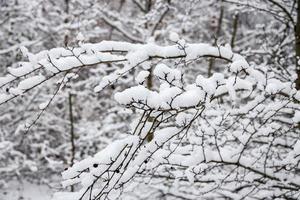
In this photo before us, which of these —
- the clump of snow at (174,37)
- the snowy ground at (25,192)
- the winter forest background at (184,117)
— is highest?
the snowy ground at (25,192)

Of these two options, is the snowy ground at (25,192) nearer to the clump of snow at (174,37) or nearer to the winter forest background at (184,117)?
the winter forest background at (184,117)

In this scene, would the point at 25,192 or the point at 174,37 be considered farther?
the point at 25,192

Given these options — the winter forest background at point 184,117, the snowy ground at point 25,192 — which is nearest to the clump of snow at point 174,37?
the winter forest background at point 184,117

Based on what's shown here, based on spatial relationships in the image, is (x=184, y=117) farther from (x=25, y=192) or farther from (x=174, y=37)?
(x=25, y=192)

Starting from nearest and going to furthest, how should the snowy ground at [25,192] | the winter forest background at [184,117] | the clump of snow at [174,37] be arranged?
the winter forest background at [184,117] → the clump of snow at [174,37] → the snowy ground at [25,192]

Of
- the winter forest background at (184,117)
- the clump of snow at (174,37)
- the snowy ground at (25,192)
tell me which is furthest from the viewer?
the snowy ground at (25,192)

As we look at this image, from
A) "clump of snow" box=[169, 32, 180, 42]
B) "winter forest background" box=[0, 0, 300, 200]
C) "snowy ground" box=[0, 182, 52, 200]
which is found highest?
"snowy ground" box=[0, 182, 52, 200]

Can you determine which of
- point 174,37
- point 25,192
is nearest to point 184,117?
point 174,37

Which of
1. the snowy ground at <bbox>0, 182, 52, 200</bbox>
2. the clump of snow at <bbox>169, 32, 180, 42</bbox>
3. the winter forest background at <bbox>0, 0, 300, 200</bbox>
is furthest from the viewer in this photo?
the snowy ground at <bbox>0, 182, 52, 200</bbox>

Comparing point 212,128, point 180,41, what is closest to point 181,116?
point 180,41

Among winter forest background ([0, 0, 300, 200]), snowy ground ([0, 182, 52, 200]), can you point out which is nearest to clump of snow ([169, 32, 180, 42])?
winter forest background ([0, 0, 300, 200])

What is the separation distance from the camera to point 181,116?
2.81 m

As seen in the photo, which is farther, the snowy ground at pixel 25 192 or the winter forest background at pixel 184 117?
the snowy ground at pixel 25 192

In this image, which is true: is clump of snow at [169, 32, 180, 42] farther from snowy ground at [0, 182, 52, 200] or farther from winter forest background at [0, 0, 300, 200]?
snowy ground at [0, 182, 52, 200]
